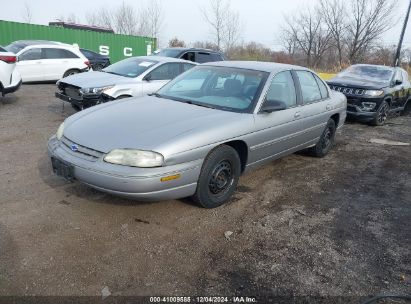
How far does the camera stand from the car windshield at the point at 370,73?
10.4m

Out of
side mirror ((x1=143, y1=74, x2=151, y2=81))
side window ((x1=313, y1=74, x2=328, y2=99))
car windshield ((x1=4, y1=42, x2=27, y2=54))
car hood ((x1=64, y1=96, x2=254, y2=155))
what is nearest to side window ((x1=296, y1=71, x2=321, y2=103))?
side window ((x1=313, y1=74, x2=328, y2=99))

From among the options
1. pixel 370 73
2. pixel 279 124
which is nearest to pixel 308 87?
pixel 279 124

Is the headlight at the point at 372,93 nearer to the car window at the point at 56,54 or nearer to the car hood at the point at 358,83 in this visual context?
the car hood at the point at 358,83

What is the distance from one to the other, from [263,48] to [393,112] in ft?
98.6

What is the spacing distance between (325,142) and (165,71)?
13.2ft

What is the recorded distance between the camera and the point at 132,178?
3.31 meters

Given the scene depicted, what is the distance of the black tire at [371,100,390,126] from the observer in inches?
384

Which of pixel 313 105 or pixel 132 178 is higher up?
pixel 313 105

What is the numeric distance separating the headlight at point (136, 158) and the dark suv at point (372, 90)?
7.67 metres

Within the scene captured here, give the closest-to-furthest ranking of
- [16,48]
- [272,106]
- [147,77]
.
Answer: [272,106] < [147,77] < [16,48]

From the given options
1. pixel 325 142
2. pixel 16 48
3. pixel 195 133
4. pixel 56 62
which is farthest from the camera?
pixel 56 62

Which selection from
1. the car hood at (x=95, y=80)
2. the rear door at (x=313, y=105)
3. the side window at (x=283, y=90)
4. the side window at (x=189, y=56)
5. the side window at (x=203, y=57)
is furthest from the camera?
the side window at (x=203, y=57)

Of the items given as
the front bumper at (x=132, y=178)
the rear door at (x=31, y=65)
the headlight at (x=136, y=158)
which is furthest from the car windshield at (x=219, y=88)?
the rear door at (x=31, y=65)

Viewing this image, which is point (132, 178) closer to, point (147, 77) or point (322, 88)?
point (322, 88)
